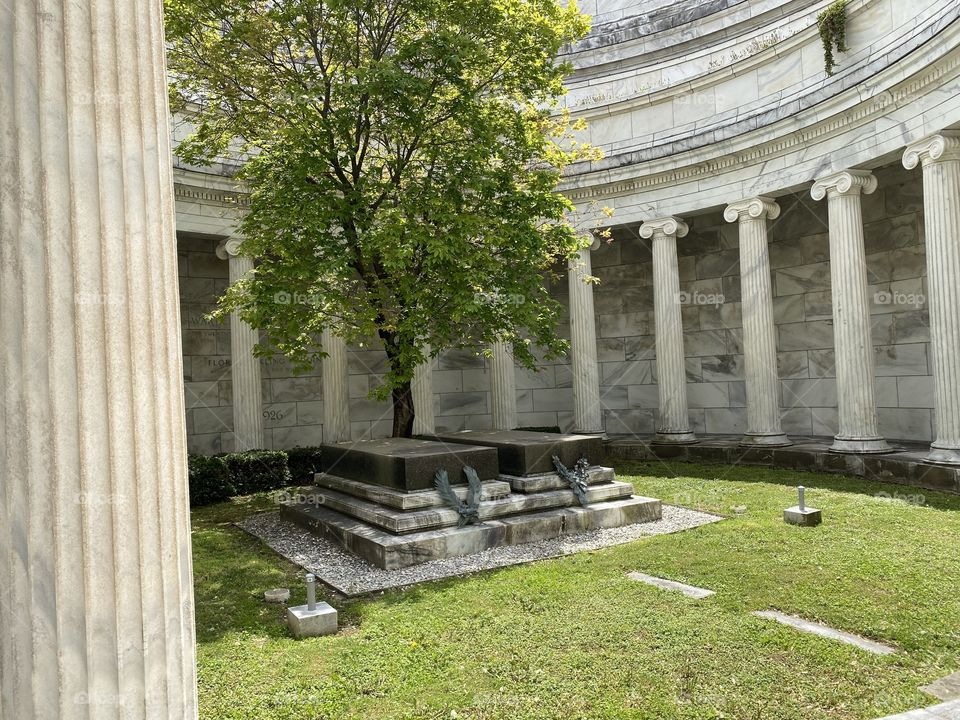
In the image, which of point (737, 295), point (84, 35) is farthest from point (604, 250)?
point (84, 35)

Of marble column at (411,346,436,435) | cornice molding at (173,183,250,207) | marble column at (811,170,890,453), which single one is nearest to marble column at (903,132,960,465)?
marble column at (811,170,890,453)

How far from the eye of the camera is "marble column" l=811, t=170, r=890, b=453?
56.5ft

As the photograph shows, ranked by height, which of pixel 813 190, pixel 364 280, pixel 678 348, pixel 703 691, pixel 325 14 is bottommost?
pixel 703 691

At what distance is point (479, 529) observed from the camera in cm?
1185

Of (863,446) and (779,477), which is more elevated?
(863,446)

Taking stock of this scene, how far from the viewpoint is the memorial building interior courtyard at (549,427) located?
3.24 metres

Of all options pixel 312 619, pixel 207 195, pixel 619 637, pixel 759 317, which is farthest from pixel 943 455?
pixel 207 195

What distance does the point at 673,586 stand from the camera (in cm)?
924

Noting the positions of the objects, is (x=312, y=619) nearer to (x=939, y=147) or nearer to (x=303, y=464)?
(x=303, y=464)

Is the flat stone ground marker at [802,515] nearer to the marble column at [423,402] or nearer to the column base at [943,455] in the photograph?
the column base at [943,455]

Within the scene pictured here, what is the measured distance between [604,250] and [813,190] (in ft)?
30.1

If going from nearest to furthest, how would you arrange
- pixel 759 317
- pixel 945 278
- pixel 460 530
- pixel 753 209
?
pixel 460 530
pixel 945 278
pixel 753 209
pixel 759 317

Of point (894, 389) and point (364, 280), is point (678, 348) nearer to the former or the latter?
point (894, 389)

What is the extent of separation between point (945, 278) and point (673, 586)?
395 inches
